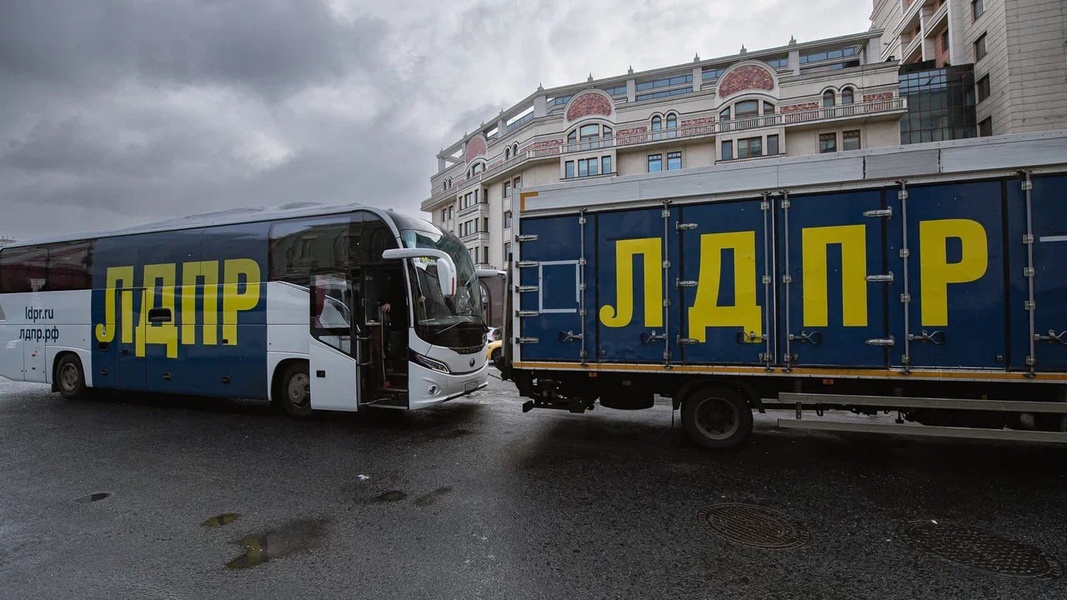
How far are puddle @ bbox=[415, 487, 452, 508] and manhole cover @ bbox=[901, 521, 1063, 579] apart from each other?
3.95 meters

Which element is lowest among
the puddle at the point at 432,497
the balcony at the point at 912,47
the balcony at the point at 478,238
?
the puddle at the point at 432,497

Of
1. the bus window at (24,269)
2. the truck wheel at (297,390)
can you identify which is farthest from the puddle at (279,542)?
the bus window at (24,269)

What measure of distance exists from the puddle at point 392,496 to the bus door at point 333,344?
2818 mm

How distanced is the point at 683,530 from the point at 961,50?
54480mm

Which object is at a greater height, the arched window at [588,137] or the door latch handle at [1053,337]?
the arched window at [588,137]

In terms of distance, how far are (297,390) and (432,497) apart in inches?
174

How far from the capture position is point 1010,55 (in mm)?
34406

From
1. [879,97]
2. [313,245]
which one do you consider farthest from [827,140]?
[313,245]

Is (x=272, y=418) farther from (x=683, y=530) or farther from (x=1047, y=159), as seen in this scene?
(x=1047, y=159)

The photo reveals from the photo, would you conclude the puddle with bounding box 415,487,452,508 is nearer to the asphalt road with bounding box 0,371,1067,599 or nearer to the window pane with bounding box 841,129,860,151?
the asphalt road with bounding box 0,371,1067,599

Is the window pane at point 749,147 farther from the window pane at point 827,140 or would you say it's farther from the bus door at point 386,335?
the bus door at point 386,335

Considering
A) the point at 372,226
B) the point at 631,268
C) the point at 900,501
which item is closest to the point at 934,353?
the point at 900,501

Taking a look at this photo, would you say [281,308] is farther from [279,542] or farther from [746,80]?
[746,80]

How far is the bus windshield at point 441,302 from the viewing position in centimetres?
716
